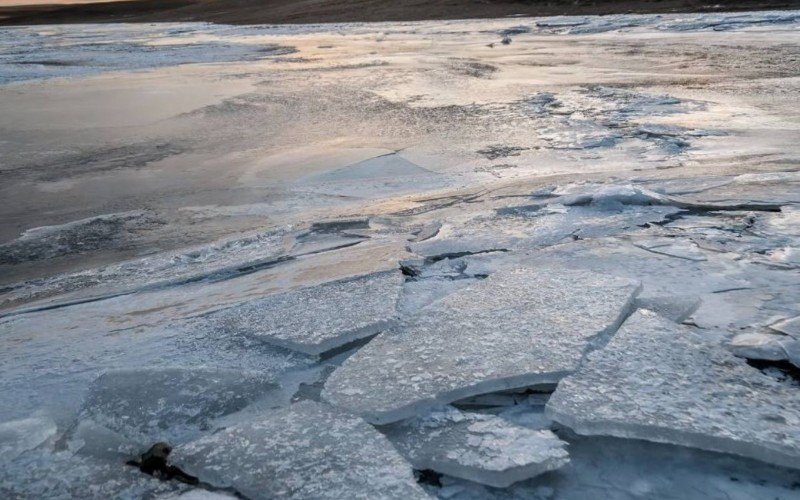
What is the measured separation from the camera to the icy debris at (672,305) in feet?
6.34

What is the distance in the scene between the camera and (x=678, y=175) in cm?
362

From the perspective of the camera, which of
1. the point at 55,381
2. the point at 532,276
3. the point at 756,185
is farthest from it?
the point at 756,185

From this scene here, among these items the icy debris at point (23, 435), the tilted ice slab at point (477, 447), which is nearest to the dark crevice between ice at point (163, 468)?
the icy debris at point (23, 435)

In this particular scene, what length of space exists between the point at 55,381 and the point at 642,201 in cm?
233

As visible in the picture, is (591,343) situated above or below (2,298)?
above

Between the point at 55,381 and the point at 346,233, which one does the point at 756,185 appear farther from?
the point at 55,381

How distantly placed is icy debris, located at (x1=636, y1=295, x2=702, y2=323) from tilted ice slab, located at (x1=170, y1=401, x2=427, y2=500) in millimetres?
919

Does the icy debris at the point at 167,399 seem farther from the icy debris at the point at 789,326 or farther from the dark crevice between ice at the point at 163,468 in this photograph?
the icy debris at the point at 789,326

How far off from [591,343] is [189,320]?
1.23m

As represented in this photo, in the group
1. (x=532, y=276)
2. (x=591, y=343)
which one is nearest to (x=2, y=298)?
(x=532, y=276)

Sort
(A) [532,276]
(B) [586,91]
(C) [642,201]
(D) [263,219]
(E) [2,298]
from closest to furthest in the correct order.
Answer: (A) [532,276] < (E) [2,298] < (C) [642,201] < (D) [263,219] < (B) [586,91]

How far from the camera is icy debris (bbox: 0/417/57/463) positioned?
155cm

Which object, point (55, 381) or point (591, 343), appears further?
point (55, 381)

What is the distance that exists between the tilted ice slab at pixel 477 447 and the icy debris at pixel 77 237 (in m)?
2.34
